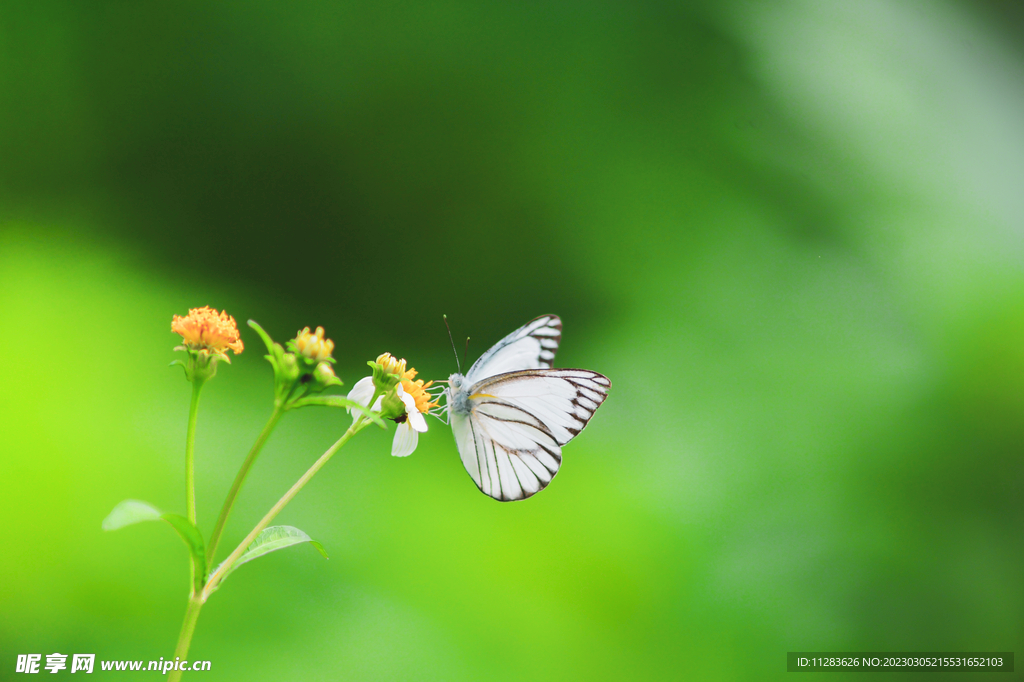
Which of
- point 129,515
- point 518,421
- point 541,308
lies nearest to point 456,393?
point 518,421

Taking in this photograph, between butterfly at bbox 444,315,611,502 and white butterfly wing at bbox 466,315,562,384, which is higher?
white butterfly wing at bbox 466,315,562,384

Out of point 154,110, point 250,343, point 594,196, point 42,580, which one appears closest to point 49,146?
point 154,110

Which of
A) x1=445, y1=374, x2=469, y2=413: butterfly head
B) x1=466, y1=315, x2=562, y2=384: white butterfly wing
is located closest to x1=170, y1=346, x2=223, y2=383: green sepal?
x1=445, y1=374, x2=469, y2=413: butterfly head

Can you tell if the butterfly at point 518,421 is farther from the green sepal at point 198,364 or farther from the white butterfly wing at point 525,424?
the green sepal at point 198,364

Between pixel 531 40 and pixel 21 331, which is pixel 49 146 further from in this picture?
pixel 531 40

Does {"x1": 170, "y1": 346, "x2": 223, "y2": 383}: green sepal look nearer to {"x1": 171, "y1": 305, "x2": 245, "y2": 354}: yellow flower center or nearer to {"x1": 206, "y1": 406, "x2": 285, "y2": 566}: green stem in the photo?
{"x1": 171, "y1": 305, "x2": 245, "y2": 354}: yellow flower center

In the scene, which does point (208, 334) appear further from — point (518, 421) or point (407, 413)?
point (518, 421)
